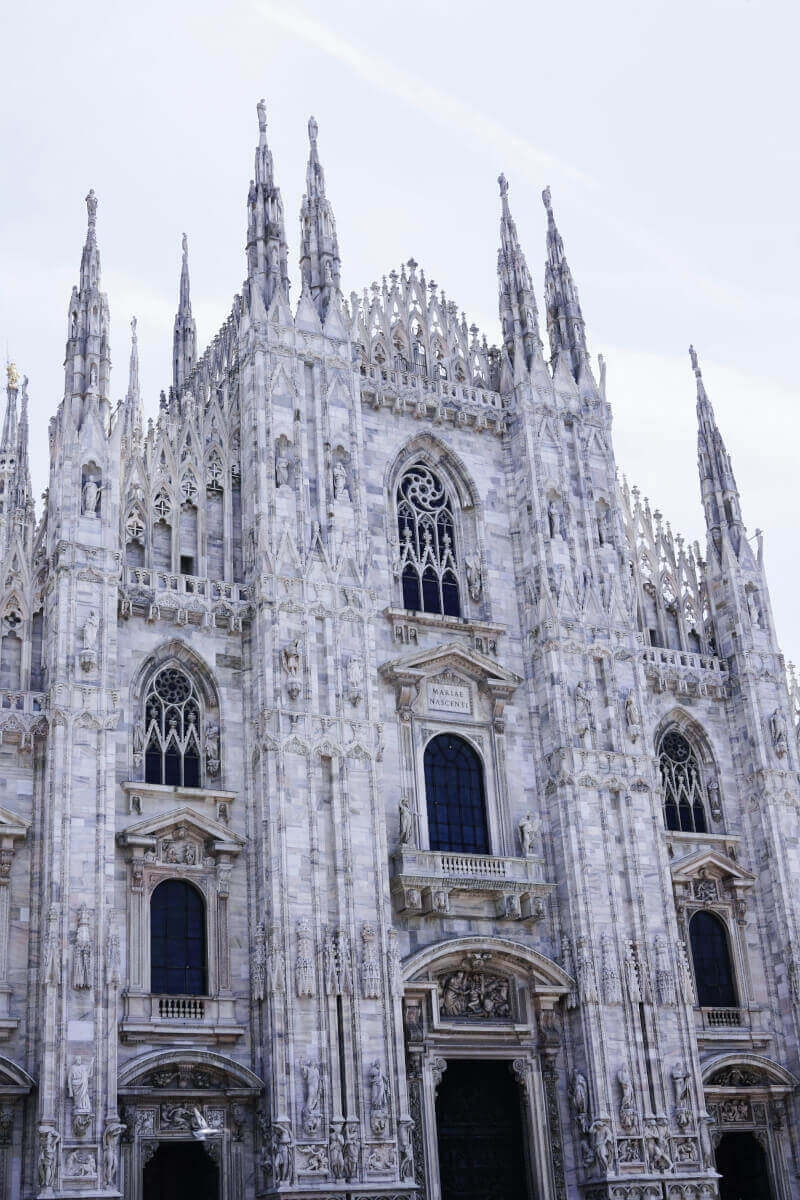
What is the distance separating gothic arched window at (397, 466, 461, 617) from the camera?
31.8m

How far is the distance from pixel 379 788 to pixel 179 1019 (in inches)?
231

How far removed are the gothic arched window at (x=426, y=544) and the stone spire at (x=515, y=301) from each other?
12.9ft

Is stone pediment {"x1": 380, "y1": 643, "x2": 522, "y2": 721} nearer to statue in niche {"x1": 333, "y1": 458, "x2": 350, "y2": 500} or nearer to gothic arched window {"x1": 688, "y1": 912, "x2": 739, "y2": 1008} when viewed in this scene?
statue in niche {"x1": 333, "y1": 458, "x2": 350, "y2": 500}

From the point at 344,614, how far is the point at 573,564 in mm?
6381

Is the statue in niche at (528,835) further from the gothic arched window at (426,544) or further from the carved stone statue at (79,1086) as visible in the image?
the carved stone statue at (79,1086)

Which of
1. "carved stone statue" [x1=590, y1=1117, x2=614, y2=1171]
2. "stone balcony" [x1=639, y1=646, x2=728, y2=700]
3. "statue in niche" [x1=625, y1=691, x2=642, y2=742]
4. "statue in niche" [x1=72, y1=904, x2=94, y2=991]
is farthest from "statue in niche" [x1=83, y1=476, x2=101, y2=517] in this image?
"carved stone statue" [x1=590, y1=1117, x2=614, y2=1171]

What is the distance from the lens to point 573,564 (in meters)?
32.9

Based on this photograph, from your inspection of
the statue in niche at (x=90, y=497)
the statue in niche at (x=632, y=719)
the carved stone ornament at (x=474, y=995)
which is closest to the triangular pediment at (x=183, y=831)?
the carved stone ornament at (x=474, y=995)

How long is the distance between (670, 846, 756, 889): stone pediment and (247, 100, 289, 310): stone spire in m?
15.4

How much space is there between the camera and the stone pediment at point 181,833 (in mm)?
25844

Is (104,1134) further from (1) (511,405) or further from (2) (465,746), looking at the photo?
(1) (511,405)

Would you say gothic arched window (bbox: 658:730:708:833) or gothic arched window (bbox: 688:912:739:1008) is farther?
gothic arched window (bbox: 658:730:708:833)

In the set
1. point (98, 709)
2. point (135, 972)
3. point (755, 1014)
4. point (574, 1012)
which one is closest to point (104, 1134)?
point (135, 972)

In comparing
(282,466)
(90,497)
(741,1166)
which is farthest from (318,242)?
(741,1166)
